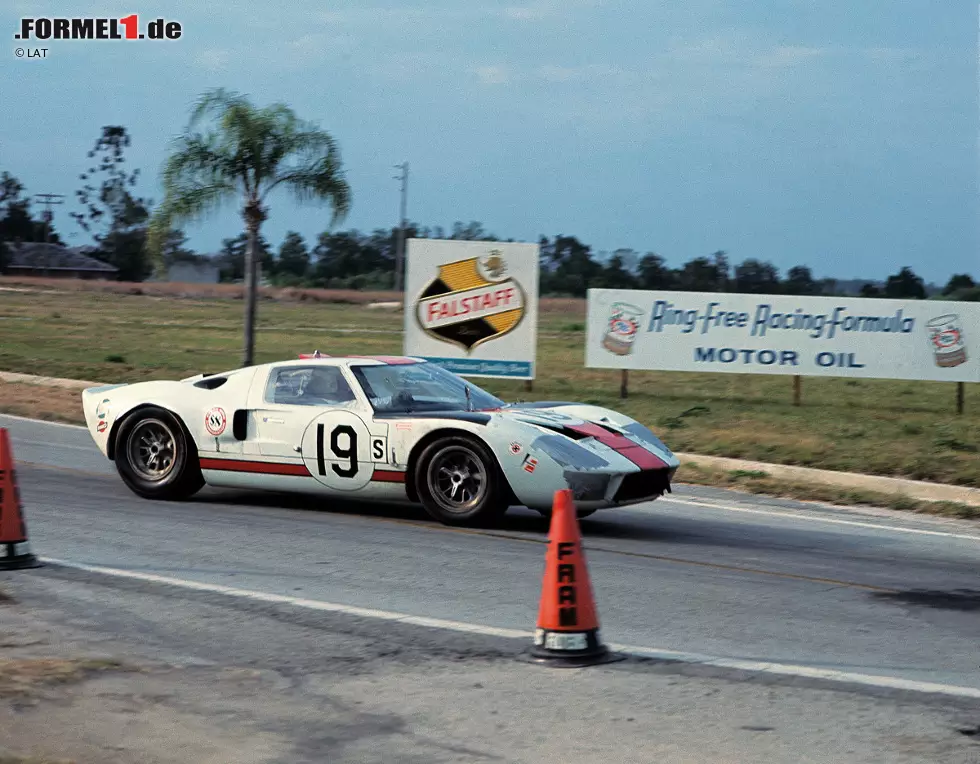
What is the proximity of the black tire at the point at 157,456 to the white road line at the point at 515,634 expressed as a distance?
253cm

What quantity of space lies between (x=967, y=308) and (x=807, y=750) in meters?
Result: 15.6

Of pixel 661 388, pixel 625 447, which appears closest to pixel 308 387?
pixel 625 447

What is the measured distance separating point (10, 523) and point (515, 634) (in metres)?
3.42

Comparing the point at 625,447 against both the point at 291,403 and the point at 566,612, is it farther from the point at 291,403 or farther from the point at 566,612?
the point at 566,612

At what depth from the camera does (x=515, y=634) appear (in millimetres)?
7023

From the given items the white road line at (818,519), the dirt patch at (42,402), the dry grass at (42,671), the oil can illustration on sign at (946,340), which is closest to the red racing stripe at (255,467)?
the white road line at (818,519)

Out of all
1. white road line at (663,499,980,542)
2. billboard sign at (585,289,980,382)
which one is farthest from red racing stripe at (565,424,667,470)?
billboard sign at (585,289,980,382)

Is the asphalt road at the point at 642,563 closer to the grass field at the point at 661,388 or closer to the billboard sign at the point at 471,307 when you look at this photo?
the grass field at the point at 661,388

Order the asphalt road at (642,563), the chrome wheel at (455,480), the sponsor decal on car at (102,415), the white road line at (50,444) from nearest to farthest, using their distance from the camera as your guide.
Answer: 1. the asphalt road at (642,563)
2. the chrome wheel at (455,480)
3. the sponsor decal on car at (102,415)
4. the white road line at (50,444)

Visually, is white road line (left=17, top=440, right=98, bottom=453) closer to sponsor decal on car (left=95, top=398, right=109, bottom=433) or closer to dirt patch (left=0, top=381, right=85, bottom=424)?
dirt patch (left=0, top=381, right=85, bottom=424)

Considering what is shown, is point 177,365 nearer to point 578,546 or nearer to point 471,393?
point 471,393

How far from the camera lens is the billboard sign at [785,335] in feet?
64.7

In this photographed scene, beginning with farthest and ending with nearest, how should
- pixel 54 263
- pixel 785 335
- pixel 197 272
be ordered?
pixel 197 272 → pixel 54 263 → pixel 785 335

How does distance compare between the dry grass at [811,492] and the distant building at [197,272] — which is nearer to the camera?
the dry grass at [811,492]
